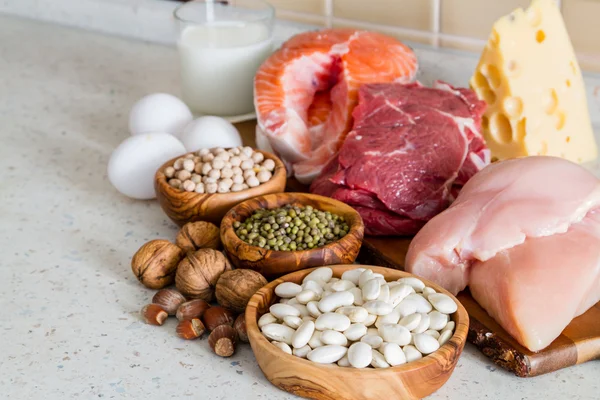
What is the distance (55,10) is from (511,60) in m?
1.65

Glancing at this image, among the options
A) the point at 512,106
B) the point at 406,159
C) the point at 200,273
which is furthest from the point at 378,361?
the point at 512,106

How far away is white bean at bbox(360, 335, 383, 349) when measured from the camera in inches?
39.0

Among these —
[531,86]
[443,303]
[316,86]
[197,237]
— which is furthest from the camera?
[316,86]

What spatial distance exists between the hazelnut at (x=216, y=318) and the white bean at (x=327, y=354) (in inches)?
7.5

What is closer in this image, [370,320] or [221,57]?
[370,320]

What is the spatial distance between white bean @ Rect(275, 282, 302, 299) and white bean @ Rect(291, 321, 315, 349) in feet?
0.24

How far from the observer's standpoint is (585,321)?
111 centimetres

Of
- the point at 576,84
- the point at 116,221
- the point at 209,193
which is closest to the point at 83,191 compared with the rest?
the point at 116,221

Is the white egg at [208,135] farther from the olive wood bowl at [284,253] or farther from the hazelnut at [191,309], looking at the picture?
the hazelnut at [191,309]

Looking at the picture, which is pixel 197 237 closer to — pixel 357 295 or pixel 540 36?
pixel 357 295

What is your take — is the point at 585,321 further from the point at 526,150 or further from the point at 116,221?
the point at 116,221

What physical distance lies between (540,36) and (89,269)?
33.2 inches

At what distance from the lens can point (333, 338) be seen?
0.99m

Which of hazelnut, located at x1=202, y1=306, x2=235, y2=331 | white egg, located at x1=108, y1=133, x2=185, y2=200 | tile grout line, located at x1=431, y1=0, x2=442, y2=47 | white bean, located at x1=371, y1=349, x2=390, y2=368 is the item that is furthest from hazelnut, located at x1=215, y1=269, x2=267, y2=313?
tile grout line, located at x1=431, y1=0, x2=442, y2=47
